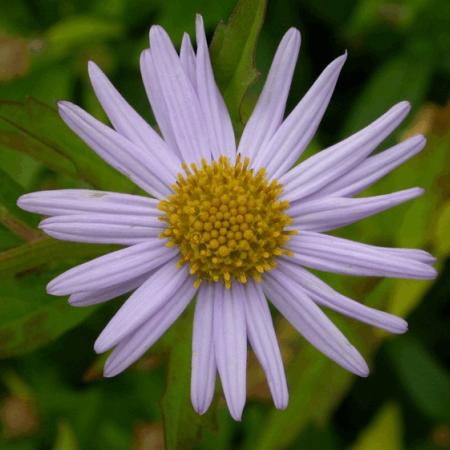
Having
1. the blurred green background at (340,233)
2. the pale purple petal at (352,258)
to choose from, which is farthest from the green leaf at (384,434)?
the pale purple petal at (352,258)

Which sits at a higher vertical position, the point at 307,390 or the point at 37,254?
the point at 37,254

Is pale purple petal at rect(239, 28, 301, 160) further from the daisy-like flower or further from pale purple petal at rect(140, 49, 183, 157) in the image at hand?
pale purple petal at rect(140, 49, 183, 157)

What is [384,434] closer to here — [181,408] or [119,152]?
[181,408]

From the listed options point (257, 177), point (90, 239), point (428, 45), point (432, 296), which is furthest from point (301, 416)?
point (428, 45)

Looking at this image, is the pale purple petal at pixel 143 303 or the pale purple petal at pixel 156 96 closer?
the pale purple petal at pixel 143 303

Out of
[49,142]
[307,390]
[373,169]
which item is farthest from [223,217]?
[307,390]

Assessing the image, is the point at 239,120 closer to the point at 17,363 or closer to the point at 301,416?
the point at 301,416

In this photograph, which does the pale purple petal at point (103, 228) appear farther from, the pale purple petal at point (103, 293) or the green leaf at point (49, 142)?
the green leaf at point (49, 142)
